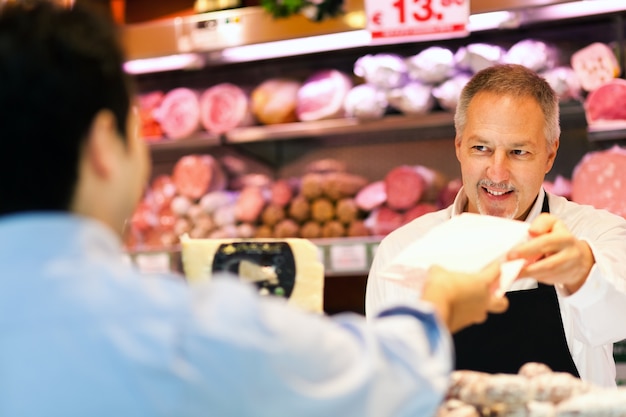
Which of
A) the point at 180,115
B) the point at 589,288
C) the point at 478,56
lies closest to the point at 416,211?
the point at 478,56

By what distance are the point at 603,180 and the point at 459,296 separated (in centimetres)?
257

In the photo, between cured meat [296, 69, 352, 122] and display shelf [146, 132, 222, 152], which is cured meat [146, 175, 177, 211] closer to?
display shelf [146, 132, 222, 152]

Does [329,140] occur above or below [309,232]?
above

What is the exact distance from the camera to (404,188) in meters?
4.18

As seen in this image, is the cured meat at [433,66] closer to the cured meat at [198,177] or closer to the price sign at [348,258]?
the price sign at [348,258]

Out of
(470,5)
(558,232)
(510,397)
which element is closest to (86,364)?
(510,397)

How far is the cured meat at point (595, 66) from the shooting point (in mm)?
3768

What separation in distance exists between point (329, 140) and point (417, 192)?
0.64 metres

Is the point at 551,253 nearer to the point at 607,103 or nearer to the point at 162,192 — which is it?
the point at 607,103

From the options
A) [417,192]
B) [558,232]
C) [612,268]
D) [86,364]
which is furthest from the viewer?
[417,192]

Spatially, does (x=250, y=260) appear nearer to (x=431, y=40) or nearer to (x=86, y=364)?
(x=86, y=364)

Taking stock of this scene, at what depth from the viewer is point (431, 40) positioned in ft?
14.0

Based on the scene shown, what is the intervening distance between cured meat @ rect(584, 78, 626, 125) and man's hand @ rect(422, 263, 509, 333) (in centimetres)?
241

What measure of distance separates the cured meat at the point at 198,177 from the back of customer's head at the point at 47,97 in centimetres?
343
